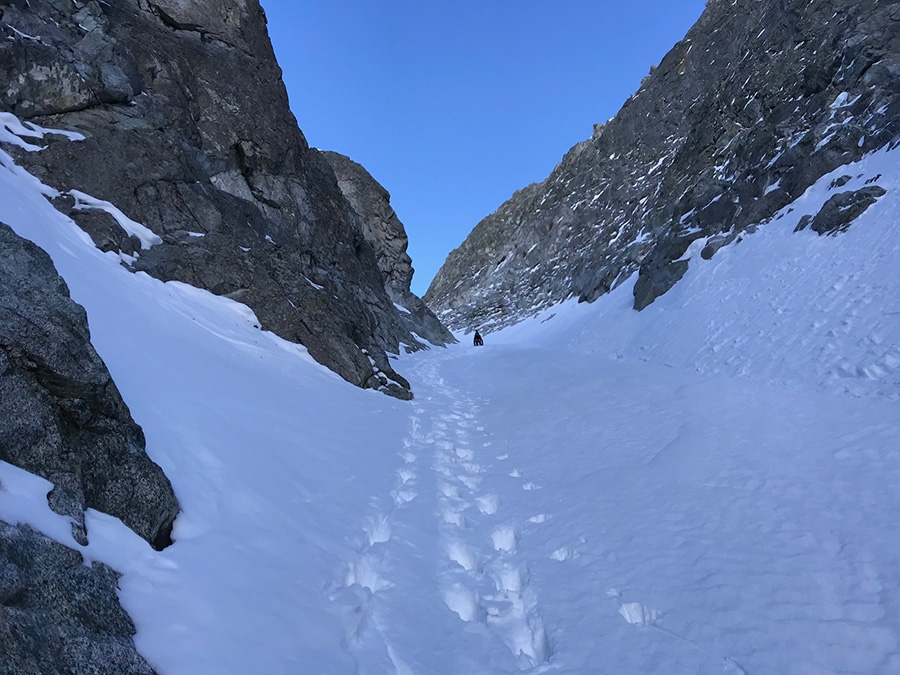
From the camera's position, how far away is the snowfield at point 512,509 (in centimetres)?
349

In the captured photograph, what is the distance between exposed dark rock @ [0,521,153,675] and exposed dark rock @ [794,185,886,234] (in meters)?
18.4

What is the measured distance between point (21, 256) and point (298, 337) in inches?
373

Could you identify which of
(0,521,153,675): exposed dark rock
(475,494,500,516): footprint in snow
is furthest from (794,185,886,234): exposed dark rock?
(0,521,153,675): exposed dark rock

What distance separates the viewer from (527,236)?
3145 inches

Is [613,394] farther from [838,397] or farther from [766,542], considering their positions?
[766,542]

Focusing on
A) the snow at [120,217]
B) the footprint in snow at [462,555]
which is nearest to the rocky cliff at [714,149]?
the footprint in snow at [462,555]

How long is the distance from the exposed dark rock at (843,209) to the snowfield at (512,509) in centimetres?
230

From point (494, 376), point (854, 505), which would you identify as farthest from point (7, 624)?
point (494, 376)

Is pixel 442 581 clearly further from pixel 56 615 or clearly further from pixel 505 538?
pixel 56 615

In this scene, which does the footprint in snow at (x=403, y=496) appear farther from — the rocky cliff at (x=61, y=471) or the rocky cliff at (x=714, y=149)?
the rocky cliff at (x=714, y=149)

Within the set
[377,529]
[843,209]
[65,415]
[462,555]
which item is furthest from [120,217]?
[843,209]

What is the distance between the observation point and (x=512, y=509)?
647cm

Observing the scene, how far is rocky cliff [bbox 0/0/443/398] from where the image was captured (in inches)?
547

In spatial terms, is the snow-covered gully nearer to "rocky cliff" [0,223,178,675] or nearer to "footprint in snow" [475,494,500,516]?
"footprint in snow" [475,494,500,516]
